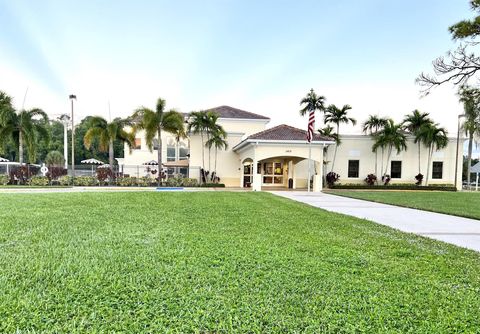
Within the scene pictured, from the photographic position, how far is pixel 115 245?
4.95 metres

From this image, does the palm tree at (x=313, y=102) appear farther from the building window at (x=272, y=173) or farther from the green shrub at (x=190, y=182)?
the green shrub at (x=190, y=182)

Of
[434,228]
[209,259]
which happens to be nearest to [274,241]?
[209,259]

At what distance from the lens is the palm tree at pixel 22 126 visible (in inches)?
856

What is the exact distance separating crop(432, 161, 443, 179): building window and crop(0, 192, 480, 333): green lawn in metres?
24.7

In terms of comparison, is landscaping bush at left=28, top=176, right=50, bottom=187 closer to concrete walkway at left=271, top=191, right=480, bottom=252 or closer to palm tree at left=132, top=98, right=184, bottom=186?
palm tree at left=132, top=98, right=184, bottom=186

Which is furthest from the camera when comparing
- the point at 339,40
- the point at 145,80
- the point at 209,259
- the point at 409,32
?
the point at 145,80

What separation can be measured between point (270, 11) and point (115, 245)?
572 inches

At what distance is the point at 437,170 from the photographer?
1048 inches

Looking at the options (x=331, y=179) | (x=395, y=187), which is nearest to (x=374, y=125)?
(x=395, y=187)

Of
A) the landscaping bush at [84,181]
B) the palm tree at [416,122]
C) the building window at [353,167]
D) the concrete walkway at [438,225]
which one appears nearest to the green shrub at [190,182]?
the landscaping bush at [84,181]

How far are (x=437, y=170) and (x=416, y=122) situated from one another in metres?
4.95

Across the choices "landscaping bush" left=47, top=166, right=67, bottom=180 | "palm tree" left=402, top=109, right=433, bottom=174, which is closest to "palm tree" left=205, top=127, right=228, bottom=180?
"landscaping bush" left=47, top=166, right=67, bottom=180

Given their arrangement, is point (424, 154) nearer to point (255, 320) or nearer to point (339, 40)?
point (339, 40)

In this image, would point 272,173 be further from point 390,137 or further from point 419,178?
point 419,178
